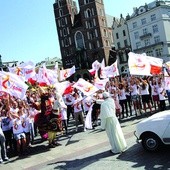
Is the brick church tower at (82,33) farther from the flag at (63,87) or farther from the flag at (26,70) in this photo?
the flag at (63,87)

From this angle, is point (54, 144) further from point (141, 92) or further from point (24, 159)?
point (141, 92)

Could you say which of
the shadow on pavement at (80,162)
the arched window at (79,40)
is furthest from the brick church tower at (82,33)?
the shadow on pavement at (80,162)

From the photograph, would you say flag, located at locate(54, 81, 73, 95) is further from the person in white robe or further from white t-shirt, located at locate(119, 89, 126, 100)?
the person in white robe

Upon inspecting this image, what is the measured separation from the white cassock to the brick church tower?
69.1 meters

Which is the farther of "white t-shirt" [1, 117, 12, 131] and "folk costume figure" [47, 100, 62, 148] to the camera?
"white t-shirt" [1, 117, 12, 131]

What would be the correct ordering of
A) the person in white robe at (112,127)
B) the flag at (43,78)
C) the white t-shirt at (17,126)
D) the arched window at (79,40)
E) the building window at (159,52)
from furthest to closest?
the arched window at (79,40) → the building window at (159,52) → the flag at (43,78) → the white t-shirt at (17,126) → the person in white robe at (112,127)

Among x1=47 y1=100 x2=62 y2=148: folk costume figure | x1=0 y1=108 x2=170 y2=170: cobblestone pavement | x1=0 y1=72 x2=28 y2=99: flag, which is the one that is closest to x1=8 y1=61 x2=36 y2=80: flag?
x1=0 y1=108 x2=170 y2=170: cobblestone pavement

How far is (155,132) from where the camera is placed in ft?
29.1

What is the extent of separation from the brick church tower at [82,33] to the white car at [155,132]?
69837 millimetres

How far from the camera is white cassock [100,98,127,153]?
9.60m

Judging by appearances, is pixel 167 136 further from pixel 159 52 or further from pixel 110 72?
pixel 159 52

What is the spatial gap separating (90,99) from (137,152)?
6707mm

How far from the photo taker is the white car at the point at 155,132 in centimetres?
866

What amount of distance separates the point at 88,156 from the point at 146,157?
196 cm
